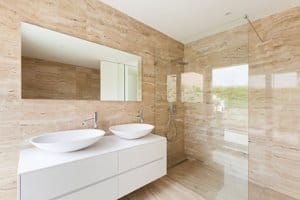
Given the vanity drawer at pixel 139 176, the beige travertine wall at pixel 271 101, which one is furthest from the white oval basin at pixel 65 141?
the beige travertine wall at pixel 271 101

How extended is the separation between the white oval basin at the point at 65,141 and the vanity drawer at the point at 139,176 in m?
0.48

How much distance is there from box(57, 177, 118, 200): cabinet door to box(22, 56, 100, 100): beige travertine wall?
2.95 feet

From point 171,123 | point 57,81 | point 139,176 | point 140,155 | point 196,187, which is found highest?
point 57,81

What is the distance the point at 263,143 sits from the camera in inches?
80.9

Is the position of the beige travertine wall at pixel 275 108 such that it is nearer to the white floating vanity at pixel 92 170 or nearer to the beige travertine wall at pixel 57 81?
the white floating vanity at pixel 92 170

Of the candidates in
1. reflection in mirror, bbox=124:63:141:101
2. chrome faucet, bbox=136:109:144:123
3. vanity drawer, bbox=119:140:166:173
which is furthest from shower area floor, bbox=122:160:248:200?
reflection in mirror, bbox=124:63:141:101

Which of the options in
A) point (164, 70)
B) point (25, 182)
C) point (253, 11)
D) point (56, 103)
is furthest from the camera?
point (164, 70)

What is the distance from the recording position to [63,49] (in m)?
1.61

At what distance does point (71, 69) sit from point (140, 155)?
1.20 meters

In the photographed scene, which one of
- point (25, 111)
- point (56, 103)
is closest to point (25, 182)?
point (25, 111)

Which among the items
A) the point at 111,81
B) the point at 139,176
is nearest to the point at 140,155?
the point at 139,176

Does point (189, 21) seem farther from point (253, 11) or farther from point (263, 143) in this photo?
point (263, 143)

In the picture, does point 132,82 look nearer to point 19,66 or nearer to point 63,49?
point 63,49

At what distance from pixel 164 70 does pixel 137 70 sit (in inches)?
23.7
